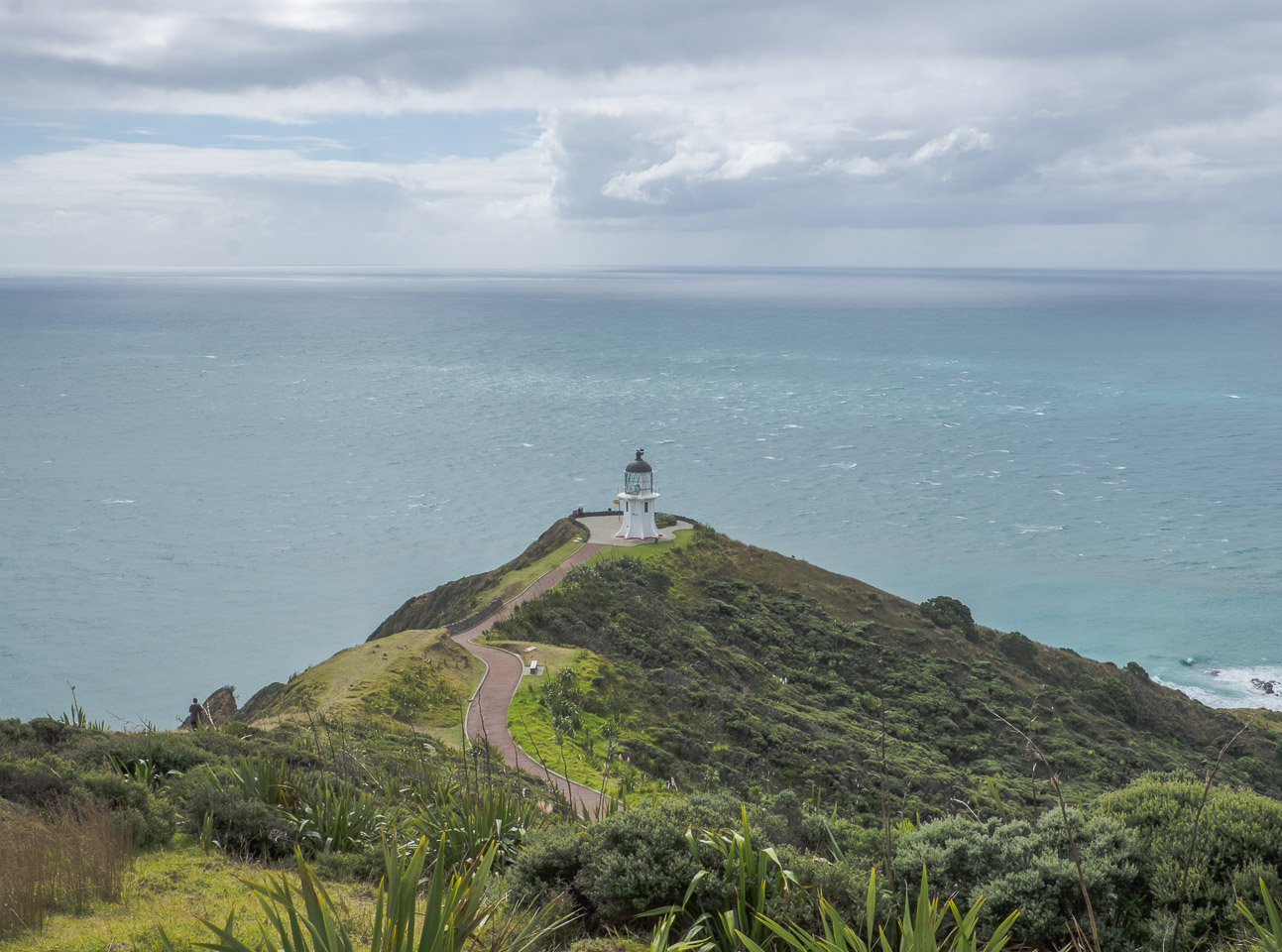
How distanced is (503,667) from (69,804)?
61.6ft

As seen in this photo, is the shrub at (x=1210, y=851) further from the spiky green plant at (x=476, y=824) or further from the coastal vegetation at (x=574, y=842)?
the spiky green plant at (x=476, y=824)

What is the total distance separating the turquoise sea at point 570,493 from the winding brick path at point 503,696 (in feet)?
61.7

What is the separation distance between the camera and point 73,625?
2040 inches

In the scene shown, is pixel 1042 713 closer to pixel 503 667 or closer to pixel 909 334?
pixel 503 667

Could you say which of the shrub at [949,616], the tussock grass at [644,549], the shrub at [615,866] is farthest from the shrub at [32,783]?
the shrub at [949,616]

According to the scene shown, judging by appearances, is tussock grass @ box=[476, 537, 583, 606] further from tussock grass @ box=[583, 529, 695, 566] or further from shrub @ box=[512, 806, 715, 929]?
shrub @ box=[512, 806, 715, 929]

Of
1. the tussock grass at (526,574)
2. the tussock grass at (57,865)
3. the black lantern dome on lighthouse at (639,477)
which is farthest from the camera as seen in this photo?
the black lantern dome on lighthouse at (639,477)

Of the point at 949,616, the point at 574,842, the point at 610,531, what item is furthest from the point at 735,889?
the point at 610,531

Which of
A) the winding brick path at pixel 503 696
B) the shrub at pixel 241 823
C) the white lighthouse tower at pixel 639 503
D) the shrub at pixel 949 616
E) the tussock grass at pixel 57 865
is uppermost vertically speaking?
the tussock grass at pixel 57 865

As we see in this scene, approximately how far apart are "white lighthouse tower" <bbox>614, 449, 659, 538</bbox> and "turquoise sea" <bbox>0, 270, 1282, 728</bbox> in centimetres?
2002

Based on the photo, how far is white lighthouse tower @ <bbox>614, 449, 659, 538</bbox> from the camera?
4303cm

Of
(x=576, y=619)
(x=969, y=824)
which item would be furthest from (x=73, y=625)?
(x=969, y=824)

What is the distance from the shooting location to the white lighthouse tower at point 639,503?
43.0 metres

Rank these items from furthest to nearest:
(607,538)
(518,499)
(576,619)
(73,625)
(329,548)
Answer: (518,499) < (329,548) < (73,625) < (607,538) < (576,619)
